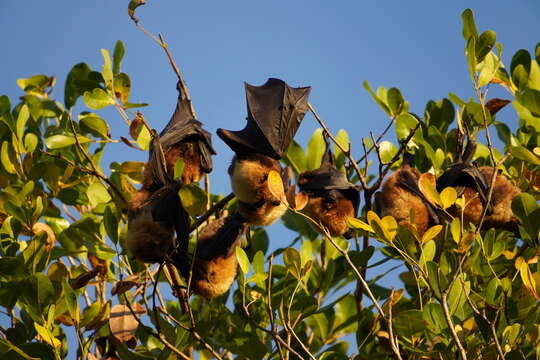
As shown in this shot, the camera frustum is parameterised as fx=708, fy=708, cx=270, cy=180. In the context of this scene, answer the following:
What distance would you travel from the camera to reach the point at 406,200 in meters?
5.09

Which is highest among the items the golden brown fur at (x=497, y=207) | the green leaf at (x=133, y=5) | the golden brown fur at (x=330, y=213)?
the green leaf at (x=133, y=5)

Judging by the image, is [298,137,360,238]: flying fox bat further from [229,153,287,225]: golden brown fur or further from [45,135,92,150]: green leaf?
[45,135,92,150]: green leaf

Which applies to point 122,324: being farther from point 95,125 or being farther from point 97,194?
point 95,125

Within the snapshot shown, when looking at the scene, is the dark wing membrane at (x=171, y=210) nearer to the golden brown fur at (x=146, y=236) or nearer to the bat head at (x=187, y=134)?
the golden brown fur at (x=146, y=236)

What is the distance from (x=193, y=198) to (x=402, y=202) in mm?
2010

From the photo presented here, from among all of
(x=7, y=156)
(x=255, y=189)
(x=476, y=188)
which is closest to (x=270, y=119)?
(x=255, y=189)

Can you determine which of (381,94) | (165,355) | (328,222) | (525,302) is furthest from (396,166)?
(165,355)

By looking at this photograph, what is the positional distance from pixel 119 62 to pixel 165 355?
80.0 inches

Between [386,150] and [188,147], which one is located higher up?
[188,147]

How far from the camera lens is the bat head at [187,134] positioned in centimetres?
493

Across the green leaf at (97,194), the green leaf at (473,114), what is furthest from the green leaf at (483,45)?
the green leaf at (97,194)

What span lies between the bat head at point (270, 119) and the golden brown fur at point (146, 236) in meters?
0.70

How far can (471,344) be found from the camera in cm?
343

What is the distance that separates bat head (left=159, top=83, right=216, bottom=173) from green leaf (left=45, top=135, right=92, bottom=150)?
0.53m
